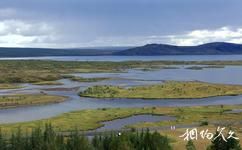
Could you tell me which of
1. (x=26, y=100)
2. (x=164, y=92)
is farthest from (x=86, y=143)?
(x=164, y=92)

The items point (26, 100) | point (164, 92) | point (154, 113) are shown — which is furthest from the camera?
point (164, 92)

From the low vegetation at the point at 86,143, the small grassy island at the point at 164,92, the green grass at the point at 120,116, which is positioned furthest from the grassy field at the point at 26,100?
the low vegetation at the point at 86,143

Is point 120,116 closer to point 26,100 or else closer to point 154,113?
point 154,113

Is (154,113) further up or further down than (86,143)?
further down

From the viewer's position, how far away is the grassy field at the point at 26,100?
129163 mm

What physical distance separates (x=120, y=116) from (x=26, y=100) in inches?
1592

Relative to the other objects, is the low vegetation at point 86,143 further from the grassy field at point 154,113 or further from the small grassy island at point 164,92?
the small grassy island at point 164,92

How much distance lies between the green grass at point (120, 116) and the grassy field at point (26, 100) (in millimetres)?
23685

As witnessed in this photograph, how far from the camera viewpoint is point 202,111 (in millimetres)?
111938

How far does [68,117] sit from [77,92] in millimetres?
54327

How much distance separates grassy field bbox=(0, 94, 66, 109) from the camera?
129m

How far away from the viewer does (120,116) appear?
4156 inches

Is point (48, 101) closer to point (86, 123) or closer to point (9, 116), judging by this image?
point (9, 116)

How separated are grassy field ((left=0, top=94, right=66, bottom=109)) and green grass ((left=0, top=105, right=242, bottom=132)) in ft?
77.7
